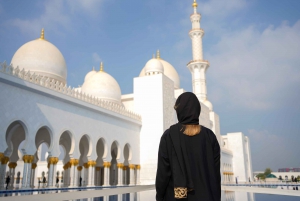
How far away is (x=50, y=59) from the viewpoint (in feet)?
39.3

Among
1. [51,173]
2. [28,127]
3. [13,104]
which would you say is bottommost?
[51,173]

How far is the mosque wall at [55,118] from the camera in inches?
322

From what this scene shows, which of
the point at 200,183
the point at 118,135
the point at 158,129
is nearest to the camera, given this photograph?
the point at 200,183

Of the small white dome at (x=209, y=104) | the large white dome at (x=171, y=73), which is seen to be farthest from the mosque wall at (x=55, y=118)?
the small white dome at (x=209, y=104)

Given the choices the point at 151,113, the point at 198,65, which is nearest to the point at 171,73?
the point at 198,65

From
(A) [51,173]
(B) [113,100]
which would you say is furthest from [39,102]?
(B) [113,100]

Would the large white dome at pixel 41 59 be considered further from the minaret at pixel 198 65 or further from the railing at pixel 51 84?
the minaret at pixel 198 65

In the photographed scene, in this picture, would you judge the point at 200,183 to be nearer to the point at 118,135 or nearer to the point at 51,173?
the point at 51,173

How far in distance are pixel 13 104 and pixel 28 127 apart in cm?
84

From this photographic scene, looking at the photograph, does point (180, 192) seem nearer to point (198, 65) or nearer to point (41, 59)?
point (41, 59)

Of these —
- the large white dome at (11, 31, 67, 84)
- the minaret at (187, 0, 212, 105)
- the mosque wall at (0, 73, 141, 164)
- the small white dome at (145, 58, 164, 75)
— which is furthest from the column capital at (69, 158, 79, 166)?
the minaret at (187, 0, 212, 105)

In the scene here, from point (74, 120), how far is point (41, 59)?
320 centimetres

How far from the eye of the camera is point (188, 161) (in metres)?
1.53

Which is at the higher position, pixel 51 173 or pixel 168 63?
pixel 168 63
